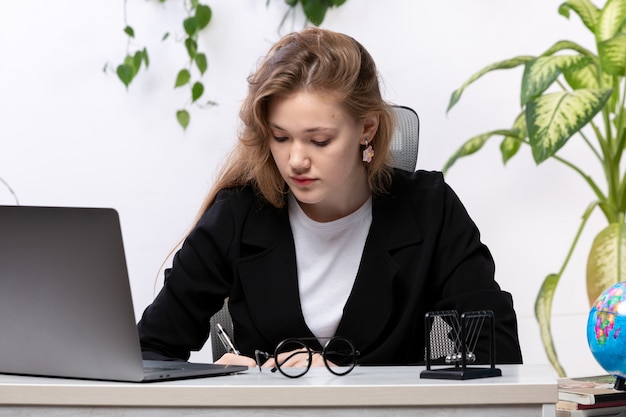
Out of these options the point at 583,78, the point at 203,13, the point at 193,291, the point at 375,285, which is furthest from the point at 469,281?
the point at 203,13

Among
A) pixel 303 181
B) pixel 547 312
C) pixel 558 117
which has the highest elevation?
pixel 558 117

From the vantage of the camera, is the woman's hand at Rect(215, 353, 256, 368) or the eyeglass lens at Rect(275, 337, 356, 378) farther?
the woman's hand at Rect(215, 353, 256, 368)

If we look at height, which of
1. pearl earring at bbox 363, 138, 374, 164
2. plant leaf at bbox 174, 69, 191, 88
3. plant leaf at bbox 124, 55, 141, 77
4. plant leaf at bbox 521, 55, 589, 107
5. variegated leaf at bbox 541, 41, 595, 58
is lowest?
pearl earring at bbox 363, 138, 374, 164

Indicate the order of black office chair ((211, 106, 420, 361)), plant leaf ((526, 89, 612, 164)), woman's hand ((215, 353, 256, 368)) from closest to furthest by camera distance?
woman's hand ((215, 353, 256, 368))
black office chair ((211, 106, 420, 361))
plant leaf ((526, 89, 612, 164))

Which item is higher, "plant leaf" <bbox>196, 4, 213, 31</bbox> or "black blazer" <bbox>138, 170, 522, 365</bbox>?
"plant leaf" <bbox>196, 4, 213, 31</bbox>

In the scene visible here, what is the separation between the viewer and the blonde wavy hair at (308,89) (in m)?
1.53

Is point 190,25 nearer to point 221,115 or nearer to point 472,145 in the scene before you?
point 221,115

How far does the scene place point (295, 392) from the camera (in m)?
0.98

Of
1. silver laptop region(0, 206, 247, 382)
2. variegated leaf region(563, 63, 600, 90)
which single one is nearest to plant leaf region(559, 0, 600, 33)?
variegated leaf region(563, 63, 600, 90)

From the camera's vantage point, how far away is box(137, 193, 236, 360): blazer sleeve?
1594 millimetres

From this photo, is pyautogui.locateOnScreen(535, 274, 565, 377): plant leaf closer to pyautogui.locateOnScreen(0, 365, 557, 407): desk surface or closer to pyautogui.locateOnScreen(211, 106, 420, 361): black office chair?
pyautogui.locateOnScreen(211, 106, 420, 361): black office chair

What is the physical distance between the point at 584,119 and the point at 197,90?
123 centimetres

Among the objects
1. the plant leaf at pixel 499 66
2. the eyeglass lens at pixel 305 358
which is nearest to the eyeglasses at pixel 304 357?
the eyeglass lens at pixel 305 358

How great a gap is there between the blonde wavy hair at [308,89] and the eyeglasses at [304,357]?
32 centimetres
